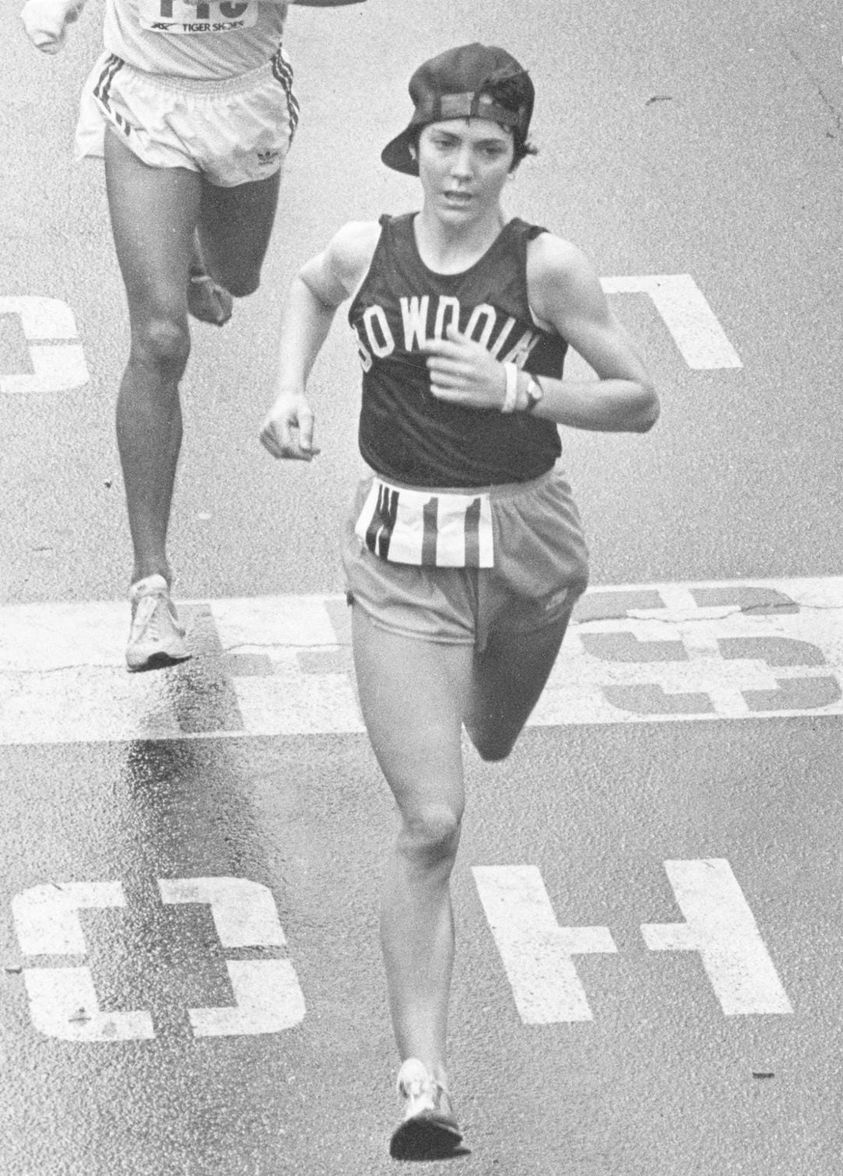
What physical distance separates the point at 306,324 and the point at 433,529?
0.63m

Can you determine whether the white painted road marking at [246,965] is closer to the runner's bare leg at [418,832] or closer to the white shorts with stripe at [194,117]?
the runner's bare leg at [418,832]

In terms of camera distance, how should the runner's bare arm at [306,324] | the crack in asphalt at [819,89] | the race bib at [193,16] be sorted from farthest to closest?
the crack in asphalt at [819,89] → the race bib at [193,16] → the runner's bare arm at [306,324]

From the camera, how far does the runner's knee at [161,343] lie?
7.11 m

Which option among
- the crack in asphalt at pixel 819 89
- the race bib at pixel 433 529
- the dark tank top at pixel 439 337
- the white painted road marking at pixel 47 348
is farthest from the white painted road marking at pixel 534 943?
the crack in asphalt at pixel 819 89

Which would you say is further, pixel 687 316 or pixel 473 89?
pixel 687 316

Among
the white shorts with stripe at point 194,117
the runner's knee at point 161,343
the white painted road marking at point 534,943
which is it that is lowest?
the white painted road marking at point 534,943

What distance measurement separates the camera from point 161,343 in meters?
7.12

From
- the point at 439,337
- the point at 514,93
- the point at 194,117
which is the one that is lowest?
the point at 194,117

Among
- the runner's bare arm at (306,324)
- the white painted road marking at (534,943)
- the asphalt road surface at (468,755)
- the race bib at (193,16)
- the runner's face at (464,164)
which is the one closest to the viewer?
the runner's face at (464,164)

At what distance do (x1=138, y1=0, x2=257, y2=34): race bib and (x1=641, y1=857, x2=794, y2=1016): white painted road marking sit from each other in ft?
8.56

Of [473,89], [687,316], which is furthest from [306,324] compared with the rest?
[687,316]

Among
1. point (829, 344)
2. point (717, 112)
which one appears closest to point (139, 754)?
point (829, 344)

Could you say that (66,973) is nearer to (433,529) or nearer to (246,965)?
(246,965)

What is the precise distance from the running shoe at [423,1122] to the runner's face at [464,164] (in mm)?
1763
